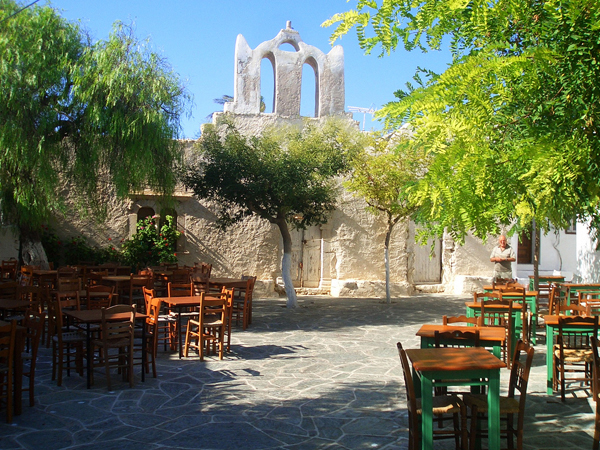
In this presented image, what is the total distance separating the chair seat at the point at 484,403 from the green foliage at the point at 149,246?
11.8 metres

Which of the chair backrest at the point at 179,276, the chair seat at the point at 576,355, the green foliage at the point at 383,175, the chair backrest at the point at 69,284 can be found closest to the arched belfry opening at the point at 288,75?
the green foliage at the point at 383,175

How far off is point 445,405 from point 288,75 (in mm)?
13280

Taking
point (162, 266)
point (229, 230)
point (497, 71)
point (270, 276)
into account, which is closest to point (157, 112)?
point (162, 266)

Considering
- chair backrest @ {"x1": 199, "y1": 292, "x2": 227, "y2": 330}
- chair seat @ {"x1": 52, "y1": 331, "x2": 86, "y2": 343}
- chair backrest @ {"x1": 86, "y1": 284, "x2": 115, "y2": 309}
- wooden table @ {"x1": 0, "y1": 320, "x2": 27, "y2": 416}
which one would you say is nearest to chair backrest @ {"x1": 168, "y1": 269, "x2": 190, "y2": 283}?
chair backrest @ {"x1": 86, "y1": 284, "x2": 115, "y2": 309}

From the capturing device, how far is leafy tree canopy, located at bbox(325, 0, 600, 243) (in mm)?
2670

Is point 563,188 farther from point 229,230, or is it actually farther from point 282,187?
point 229,230

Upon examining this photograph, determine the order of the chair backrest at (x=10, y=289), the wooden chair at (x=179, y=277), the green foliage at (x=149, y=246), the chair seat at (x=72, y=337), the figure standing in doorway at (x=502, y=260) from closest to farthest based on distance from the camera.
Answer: the chair seat at (x=72, y=337)
the chair backrest at (x=10, y=289)
the wooden chair at (x=179, y=277)
the figure standing in doorway at (x=502, y=260)
the green foliage at (x=149, y=246)

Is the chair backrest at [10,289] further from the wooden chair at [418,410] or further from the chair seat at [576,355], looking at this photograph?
the chair seat at [576,355]

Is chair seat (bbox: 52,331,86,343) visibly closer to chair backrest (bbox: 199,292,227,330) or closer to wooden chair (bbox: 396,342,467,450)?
chair backrest (bbox: 199,292,227,330)

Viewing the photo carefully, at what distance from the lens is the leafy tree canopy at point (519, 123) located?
267 cm

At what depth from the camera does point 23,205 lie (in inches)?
428

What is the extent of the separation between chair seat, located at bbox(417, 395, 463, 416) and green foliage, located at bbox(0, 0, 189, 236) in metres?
8.56

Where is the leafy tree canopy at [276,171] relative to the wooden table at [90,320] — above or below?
above

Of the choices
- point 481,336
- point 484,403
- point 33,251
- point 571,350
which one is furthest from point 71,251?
point 484,403
